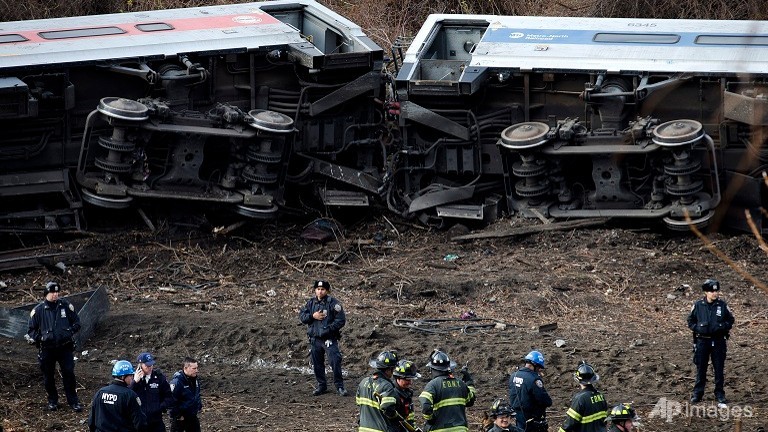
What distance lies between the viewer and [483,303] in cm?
1470

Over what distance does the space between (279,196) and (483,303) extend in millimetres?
3482

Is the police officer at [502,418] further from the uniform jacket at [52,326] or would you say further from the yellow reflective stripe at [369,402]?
the uniform jacket at [52,326]

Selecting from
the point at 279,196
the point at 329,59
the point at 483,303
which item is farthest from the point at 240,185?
the point at 483,303

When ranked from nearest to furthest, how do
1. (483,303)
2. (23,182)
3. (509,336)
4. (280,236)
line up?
(509,336) → (483,303) → (23,182) → (280,236)

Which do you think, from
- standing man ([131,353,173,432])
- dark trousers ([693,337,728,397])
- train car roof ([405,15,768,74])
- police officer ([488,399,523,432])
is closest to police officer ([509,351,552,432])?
police officer ([488,399,523,432])

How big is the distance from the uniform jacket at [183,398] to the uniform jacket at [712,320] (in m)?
4.15

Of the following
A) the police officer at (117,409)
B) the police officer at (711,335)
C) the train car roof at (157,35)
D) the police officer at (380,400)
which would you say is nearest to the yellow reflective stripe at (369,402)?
the police officer at (380,400)

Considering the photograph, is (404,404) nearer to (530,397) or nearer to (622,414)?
(530,397)

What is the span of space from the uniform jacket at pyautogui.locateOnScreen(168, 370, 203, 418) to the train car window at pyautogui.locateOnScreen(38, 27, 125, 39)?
7.21 meters

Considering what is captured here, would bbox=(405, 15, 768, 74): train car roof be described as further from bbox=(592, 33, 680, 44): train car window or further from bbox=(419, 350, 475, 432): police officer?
bbox=(419, 350, 475, 432): police officer

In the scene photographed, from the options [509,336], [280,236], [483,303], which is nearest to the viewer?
[509,336]

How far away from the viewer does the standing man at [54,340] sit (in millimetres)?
12102

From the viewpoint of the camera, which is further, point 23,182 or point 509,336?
point 23,182

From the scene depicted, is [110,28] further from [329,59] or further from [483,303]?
[483,303]
